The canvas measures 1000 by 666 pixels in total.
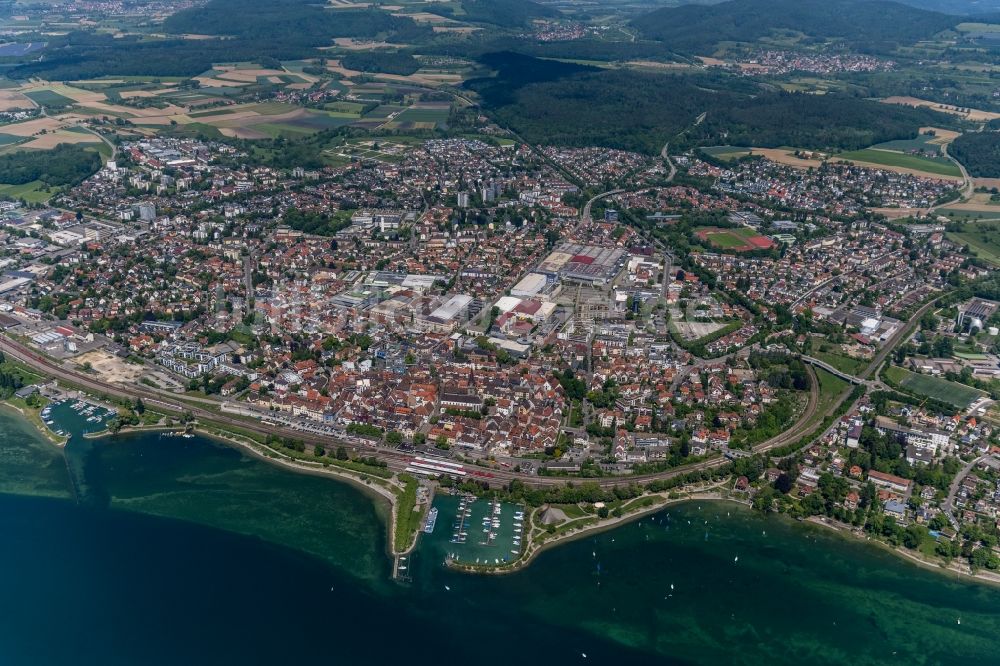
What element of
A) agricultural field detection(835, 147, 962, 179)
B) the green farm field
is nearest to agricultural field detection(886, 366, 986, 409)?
agricultural field detection(835, 147, 962, 179)

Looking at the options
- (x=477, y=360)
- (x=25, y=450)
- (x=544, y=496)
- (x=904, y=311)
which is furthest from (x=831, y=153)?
(x=25, y=450)

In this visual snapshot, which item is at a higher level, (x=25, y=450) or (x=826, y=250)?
(x=826, y=250)

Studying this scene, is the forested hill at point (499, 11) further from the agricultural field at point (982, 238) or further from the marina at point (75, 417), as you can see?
the marina at point (75, 417)

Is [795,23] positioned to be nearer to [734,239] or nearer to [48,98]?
[734,239]

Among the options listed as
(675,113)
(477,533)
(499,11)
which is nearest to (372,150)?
(675,113)

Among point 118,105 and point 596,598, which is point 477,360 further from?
point 118,105

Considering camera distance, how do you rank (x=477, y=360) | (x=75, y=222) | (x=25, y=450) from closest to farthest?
(x=25, y=450) → (x=477, y=360) → (x=75, y=222)
